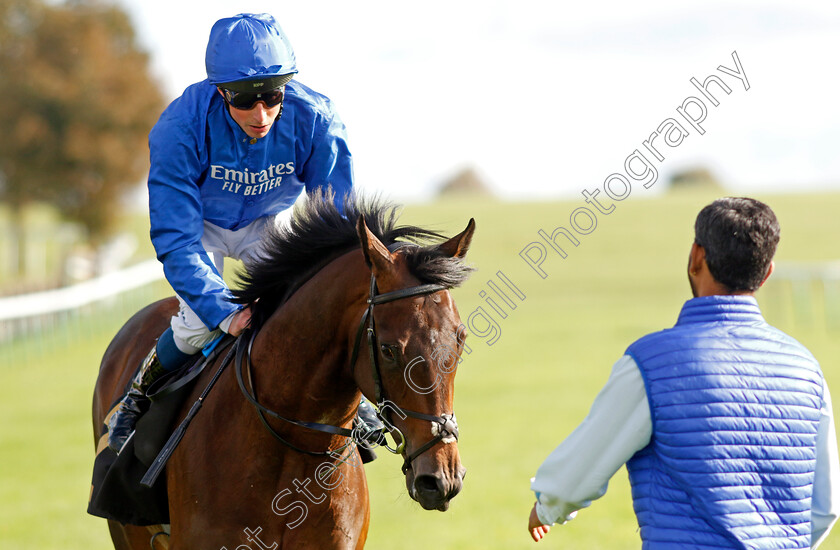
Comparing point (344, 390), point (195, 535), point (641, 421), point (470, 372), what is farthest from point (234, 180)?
point (470, 372)

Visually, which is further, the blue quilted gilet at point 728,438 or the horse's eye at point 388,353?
the horse's eye at point 388,353

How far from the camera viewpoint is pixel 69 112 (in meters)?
29.8

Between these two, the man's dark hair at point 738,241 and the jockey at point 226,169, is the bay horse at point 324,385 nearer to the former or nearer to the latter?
the jockey at point 226,169

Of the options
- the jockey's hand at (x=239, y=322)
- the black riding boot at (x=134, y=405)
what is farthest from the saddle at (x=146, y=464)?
the jockey's hand at (x=239, y=322)

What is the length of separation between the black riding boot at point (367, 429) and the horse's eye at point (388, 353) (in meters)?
0.56

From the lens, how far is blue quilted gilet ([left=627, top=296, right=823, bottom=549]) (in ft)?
7.08

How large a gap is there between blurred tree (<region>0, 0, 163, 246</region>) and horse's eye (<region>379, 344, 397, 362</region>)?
95.2 feet

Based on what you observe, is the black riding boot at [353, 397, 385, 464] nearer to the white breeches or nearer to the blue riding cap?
the white breeches

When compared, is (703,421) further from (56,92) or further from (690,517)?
(56,92)

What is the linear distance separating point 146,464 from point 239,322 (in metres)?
0.71

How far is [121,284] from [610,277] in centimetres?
1772

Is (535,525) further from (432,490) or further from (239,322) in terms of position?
(239,322)

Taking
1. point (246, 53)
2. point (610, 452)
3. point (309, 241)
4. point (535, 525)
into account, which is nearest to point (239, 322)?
point (309, 241)

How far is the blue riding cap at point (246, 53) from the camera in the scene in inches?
Result: 127
